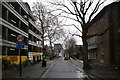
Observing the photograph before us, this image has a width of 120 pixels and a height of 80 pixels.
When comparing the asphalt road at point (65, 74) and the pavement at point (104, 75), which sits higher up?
the pavement at point (104, 75)

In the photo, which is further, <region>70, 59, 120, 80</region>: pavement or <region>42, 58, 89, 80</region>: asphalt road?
<region>42, 58, 89, 80</region>: asphalt road

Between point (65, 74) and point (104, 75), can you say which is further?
point (65, 74)

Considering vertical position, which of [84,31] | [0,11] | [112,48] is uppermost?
[0,11]

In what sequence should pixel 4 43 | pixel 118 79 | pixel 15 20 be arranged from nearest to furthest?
pixel 118 79, pixel 4 43, pixel 15 20

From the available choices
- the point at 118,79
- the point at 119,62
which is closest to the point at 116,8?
the point at 119,62

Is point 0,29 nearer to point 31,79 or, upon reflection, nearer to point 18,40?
point 18,40

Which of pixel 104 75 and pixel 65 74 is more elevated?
pixel 104 75

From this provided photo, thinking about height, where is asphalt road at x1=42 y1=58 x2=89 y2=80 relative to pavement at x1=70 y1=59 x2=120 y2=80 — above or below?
below

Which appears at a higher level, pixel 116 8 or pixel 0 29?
pixel 116 8

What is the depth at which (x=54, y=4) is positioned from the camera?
26.3 meters

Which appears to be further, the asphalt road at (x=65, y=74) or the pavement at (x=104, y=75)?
the asphalt road at (x=65, y=74)

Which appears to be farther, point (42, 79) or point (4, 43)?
point (4, 43)

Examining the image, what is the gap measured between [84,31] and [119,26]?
484 centimetres

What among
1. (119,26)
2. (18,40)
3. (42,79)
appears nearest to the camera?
(42,79)
